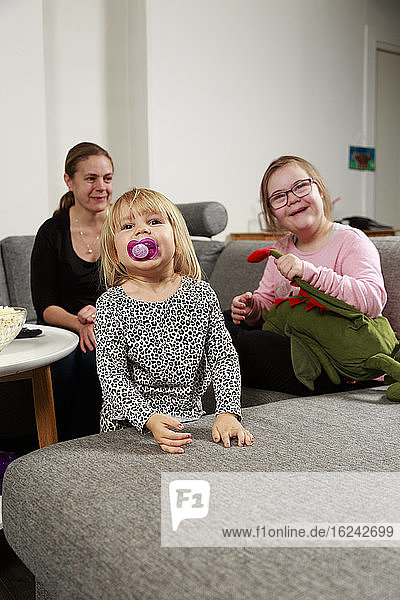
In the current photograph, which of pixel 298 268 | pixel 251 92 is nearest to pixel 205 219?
pixel 298 268

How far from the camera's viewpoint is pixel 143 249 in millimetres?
1367

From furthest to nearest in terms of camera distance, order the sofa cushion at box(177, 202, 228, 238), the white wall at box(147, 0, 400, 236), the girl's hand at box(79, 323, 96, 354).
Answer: the white wall at box(147, 0, 400, 236), the sofa cushion at box(177, 202, 228, 238), the girl's hand at box(79, 323, 96, 354)

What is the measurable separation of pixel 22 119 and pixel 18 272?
92cm

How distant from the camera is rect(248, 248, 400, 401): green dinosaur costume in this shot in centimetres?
164

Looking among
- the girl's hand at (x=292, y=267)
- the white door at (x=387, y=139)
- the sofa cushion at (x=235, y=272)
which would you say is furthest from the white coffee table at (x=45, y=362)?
the white door at (x=387, y=139)

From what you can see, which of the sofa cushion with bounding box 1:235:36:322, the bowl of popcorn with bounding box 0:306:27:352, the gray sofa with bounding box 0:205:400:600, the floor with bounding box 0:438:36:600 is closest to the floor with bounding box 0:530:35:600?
the floor with bounding box 0:438:36:600

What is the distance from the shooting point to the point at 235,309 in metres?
1.97

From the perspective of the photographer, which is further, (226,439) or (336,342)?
(336,342)

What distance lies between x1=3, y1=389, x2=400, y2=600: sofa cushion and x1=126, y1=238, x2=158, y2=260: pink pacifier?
349mm

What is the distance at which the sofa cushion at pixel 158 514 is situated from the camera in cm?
81

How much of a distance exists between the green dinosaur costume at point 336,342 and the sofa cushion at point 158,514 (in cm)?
19

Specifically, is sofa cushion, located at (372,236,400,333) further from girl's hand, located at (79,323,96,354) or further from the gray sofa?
girl's hand, located at (79,323,96,354)

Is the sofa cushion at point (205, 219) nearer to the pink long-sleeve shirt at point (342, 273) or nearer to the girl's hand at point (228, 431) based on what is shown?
the pink long-sleeve shirt at point (342, 273)

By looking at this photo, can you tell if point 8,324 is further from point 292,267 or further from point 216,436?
point 292,267
